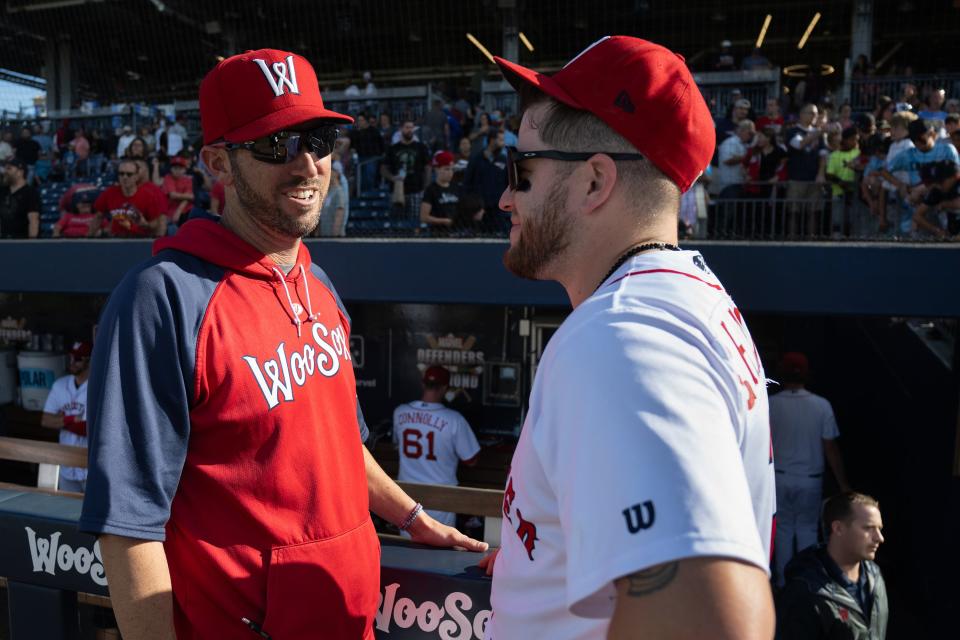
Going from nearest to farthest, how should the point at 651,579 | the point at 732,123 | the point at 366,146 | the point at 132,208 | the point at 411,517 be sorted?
the point at 651,579 → the point at 411,517 → the point at 132,208 → the point at 732,123 → the point at 366,146

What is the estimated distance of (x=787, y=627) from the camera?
3.40m

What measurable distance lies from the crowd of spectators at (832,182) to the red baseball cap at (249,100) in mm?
5265

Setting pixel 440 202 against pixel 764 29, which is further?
pixel 764 29

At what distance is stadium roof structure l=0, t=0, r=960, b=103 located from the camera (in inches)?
793

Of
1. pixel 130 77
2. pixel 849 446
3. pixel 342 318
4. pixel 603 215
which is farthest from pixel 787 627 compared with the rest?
pixel 130 77

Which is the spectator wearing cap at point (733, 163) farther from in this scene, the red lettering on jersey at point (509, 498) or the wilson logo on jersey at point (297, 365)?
the red lettering on jersey at point (509, 498)

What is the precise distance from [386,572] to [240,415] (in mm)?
586

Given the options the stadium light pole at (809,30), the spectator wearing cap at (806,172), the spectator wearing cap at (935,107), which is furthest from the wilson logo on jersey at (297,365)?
the stadium light pole at (809,30)

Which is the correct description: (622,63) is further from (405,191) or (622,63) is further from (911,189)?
(405,191)

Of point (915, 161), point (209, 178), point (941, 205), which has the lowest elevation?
point (941, 205)

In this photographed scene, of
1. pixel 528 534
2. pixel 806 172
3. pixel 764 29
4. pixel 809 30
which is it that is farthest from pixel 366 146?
pixel 809 30

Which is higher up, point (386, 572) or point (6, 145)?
point (6, 145)

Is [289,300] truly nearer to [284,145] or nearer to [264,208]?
[264,208]

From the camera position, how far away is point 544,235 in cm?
116
